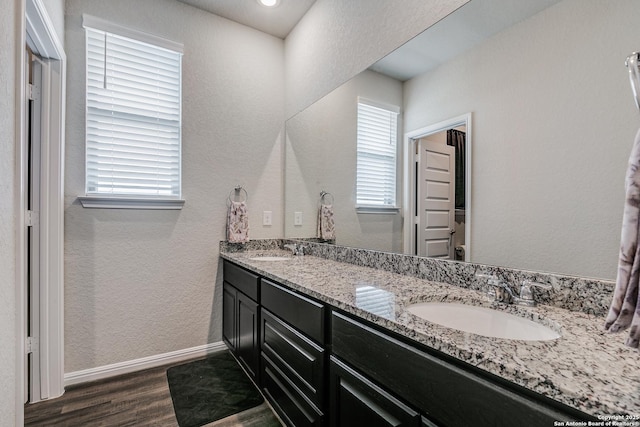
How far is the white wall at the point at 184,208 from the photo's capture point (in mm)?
2004

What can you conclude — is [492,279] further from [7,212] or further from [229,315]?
[229,315]

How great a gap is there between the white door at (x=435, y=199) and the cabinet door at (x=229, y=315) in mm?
1368

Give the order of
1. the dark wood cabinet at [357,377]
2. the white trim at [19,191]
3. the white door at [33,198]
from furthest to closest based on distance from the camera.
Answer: the white door at [33,198], the white trim at [19,191], the dark wood cabinet at [357,377]

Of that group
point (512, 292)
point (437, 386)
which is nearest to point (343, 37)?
Answer: point (512, 292)

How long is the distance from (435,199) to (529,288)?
1.86 feet

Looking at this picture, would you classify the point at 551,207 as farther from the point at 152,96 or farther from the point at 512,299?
the point at 152,96

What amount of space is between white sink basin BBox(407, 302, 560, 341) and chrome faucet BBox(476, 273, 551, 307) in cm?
9

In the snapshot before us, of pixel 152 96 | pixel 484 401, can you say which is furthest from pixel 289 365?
pixel 152 96

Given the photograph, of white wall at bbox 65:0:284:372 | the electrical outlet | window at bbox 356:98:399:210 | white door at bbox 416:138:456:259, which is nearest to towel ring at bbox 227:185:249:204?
white wall at bbox 65:0:284:372

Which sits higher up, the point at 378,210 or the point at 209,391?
the point at 378,210

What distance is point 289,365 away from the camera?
4.64 ft

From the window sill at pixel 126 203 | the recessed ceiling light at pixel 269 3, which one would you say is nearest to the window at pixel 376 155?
the recessed ceiling light at pixel 269 3

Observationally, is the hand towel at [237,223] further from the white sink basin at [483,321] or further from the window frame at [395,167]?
the white sink basin at [483,321]

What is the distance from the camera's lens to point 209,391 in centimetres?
193
